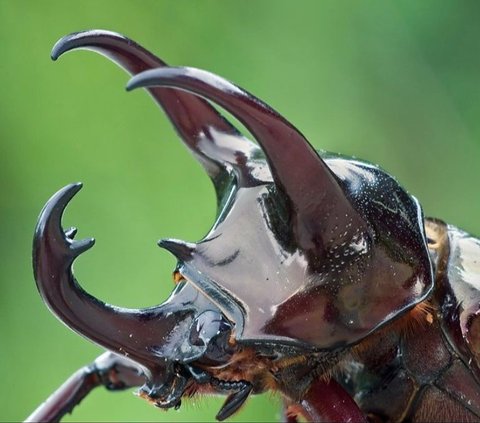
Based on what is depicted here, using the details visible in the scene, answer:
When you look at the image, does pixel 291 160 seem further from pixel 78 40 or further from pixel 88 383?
pixel 88 383

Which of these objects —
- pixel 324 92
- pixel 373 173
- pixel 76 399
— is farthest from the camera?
pixel 324 92

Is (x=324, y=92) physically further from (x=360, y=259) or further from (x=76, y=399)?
(x=360, y=259)

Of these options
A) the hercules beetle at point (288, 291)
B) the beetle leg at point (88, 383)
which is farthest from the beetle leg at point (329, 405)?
the beetle leg at point (88, 383)

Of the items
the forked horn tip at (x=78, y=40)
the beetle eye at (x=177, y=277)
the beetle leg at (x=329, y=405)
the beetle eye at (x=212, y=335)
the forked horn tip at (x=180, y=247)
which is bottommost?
the beetle leg at (x=329, y=405)

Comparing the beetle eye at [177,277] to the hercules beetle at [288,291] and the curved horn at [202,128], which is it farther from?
the curved horn at [202,128]

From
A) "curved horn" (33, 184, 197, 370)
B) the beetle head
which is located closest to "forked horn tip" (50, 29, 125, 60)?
the beetle head

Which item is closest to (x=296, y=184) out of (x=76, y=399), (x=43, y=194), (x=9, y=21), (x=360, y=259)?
(x=360, y=259)

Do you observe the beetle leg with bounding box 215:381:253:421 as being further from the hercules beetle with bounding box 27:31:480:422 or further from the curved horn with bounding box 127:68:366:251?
the curved horn with bounding box 127:68:366:251
